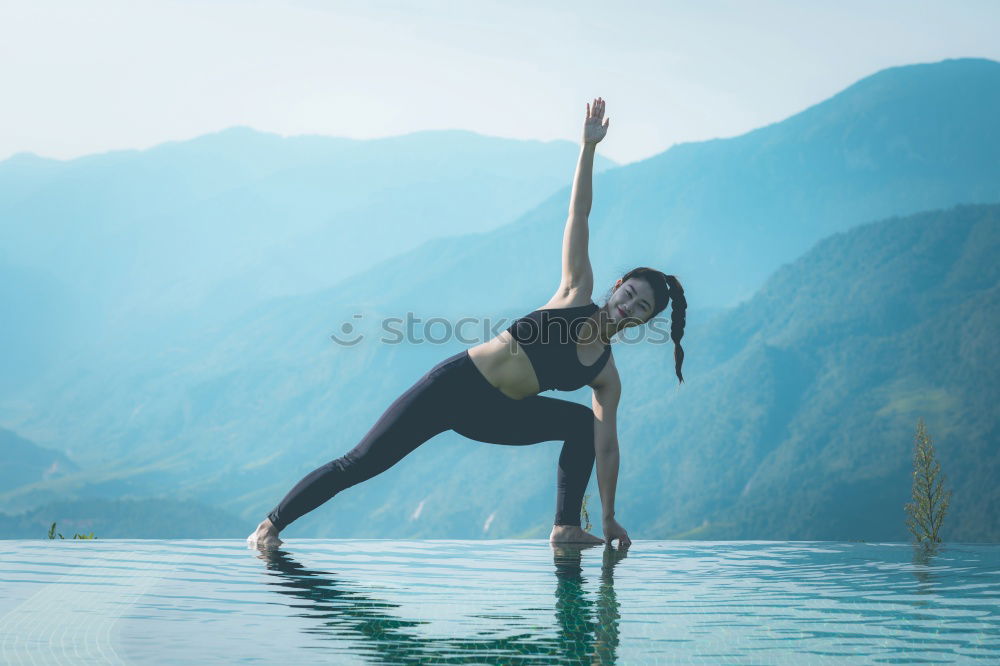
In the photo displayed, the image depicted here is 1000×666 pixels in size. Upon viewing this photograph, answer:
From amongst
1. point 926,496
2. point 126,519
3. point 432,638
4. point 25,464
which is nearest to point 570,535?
point 432,638

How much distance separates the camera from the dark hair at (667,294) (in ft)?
17.3

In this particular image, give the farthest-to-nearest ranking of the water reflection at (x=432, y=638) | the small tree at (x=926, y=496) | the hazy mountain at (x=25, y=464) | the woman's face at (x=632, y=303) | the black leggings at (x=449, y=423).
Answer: the hazy mountain at (x=25, y=464) < the small tree at (x=926, y=496) < the black leggings at (x=449, y=423) < the woman's face at (x=632, y=303) < the water reflection at (x=432, y=638)

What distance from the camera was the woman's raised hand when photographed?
5383 mm

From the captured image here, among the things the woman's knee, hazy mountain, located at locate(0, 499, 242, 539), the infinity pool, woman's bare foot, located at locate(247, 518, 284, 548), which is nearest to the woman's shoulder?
the woman's knee

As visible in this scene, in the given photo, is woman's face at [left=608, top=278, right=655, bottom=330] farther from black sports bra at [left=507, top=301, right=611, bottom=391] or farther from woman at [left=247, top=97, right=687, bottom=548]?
black sports bra at [left=507, top=301, right=611, bottom=391]

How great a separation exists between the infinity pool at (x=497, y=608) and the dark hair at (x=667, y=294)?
1.18 m

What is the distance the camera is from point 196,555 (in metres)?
5.71

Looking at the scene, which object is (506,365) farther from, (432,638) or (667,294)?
(432,638)

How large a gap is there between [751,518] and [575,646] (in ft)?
374

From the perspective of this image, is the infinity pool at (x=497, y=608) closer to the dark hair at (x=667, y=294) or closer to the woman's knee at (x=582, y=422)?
the woman's knee at (x=582, y=422)

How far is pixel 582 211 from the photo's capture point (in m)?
5.39

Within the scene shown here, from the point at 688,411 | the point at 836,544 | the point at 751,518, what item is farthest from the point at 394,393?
the point at 836,544

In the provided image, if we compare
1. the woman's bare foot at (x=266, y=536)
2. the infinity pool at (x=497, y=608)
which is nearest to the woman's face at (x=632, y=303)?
the infinity pool at (x=497, y=608)

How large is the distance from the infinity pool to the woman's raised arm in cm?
142
